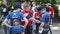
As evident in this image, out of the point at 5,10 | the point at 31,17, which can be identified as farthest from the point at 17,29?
the point at 5,10

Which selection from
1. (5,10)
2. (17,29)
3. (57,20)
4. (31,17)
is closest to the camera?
(17,29)

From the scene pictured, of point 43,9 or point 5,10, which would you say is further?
point 5,10

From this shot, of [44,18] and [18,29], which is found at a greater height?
[44,18]

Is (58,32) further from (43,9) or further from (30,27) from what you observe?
(43,9)

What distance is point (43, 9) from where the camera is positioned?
8383 millimetres

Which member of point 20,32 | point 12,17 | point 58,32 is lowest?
point 58,32

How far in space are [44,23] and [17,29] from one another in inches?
52.6

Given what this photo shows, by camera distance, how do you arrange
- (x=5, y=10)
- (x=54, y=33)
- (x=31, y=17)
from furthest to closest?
(x=54, y=33) < (x=5, y=10) < (x=31, y=17)

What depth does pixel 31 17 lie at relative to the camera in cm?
955

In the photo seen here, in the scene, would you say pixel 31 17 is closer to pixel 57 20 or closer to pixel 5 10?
pixel 5 10

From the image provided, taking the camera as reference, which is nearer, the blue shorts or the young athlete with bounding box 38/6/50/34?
the blue shorts

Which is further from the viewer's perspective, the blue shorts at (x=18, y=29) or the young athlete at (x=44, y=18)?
the young athlete at (x=44, y=18)

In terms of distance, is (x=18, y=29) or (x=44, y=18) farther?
(x=44, y=18)

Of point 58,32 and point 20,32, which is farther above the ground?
point 20,32
